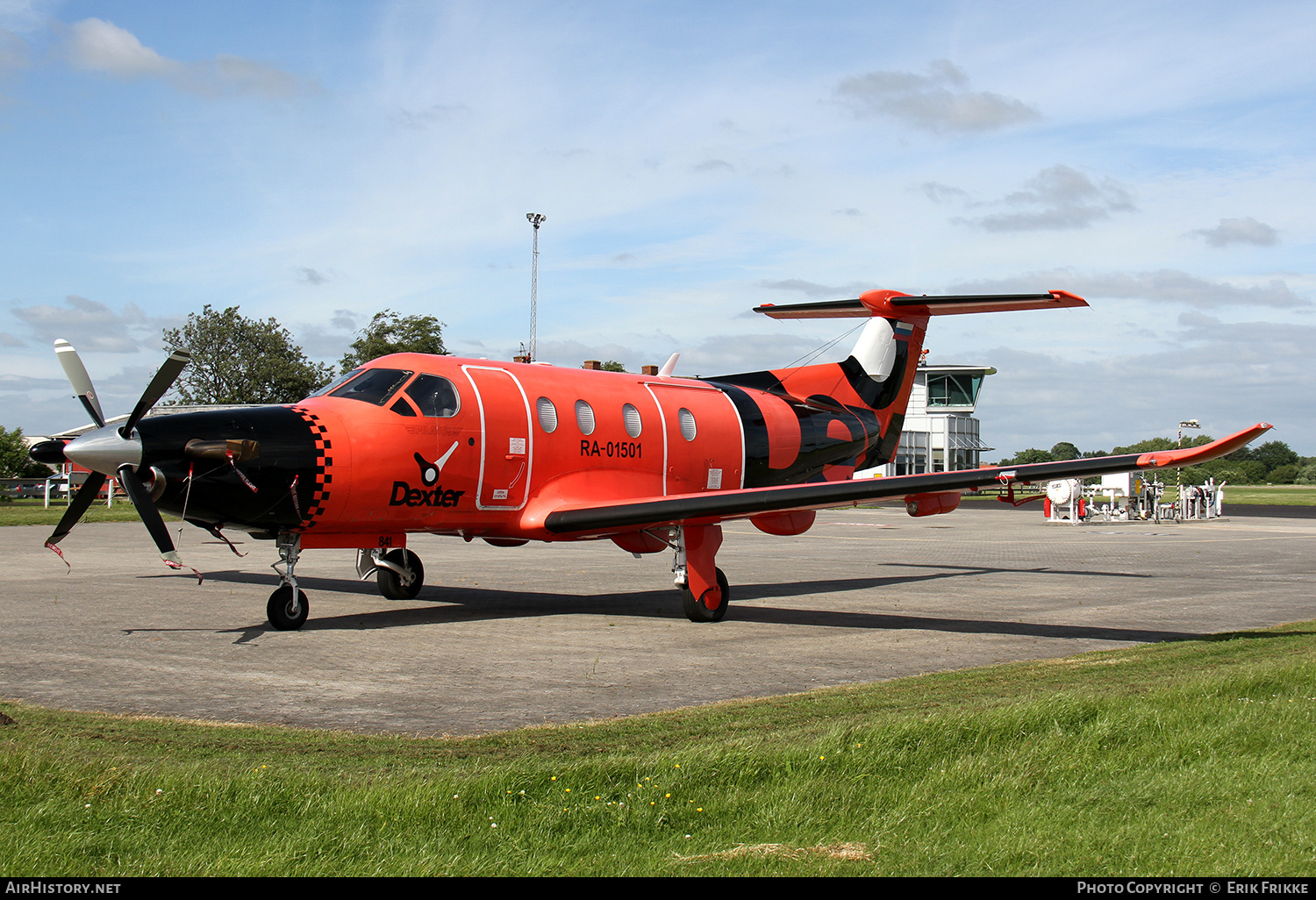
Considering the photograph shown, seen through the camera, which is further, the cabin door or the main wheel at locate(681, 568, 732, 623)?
the main wheel at locate(681, 568, 732, 623)

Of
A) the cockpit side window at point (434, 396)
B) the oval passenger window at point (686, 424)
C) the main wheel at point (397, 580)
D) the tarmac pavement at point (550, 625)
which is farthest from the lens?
the oval passenger window at point (686, 424)

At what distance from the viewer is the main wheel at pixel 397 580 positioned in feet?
51.9

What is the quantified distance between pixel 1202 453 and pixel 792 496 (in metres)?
4.67

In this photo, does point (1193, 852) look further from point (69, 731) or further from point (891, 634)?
point (891, 634)

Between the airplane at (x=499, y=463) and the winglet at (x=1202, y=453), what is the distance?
2 cm

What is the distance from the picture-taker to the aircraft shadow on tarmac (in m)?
12.9

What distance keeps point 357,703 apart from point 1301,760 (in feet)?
22.0

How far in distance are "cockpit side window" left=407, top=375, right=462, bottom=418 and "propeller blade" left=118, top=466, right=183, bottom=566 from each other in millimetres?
3337

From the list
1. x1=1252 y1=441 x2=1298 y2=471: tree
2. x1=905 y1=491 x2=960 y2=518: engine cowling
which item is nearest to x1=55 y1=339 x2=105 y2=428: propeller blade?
x1=905 y1=491 x2=960 y2=518: engine cowling

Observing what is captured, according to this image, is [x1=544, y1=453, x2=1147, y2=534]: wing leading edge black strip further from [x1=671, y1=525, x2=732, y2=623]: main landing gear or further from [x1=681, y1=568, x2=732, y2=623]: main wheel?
[x1=681, y1=568, x2=732, y2=623]: main wheel

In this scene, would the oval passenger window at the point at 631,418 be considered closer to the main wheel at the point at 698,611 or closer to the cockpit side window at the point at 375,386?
the main wheel at the point at 698,611

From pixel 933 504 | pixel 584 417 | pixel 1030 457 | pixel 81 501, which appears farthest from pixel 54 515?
pixel 1030 457

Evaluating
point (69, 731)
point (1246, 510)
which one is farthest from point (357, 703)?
point (1246, 510)

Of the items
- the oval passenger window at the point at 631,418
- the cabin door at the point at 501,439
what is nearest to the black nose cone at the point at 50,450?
the cabin door at the point at 501,439
